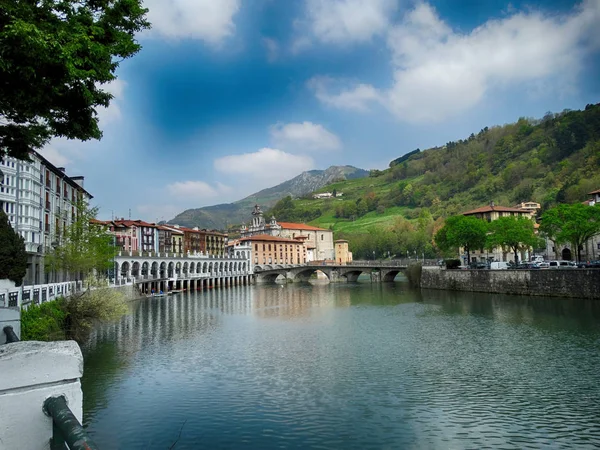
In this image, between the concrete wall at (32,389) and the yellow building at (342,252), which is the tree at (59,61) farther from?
the yellow building at (342,252)

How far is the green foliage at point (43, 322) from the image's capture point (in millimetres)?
21484

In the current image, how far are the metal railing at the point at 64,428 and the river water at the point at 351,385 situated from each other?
39.6 ft

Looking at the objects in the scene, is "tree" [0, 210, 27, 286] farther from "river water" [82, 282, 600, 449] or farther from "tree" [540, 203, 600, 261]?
"tree" [540, 203, 600, 261]

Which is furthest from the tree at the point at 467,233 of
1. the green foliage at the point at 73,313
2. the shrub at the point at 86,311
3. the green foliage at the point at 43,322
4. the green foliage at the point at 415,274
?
the green foliage at the point at 43,322

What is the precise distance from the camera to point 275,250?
152250 mm

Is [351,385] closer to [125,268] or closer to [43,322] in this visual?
[43,322]

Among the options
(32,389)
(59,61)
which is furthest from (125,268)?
(32,389)

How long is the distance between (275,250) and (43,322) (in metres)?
129

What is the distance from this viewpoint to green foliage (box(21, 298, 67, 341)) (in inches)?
846

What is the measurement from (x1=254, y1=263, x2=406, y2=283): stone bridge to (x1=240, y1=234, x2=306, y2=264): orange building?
18.8ft

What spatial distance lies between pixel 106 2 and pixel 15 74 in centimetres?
277

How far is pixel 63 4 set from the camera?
394 inches

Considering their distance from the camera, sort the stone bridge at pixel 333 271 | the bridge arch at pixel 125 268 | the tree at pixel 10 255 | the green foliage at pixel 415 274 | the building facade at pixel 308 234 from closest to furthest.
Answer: the tree at pixel 10 255
the green foliage at pixel 415 274
the bridge arch at pixel 125 268
the stone bridge at pixel 333 271
the building facade at pixel 308 234

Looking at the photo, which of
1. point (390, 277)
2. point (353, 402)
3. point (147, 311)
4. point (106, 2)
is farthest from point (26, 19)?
point (390, 277)
